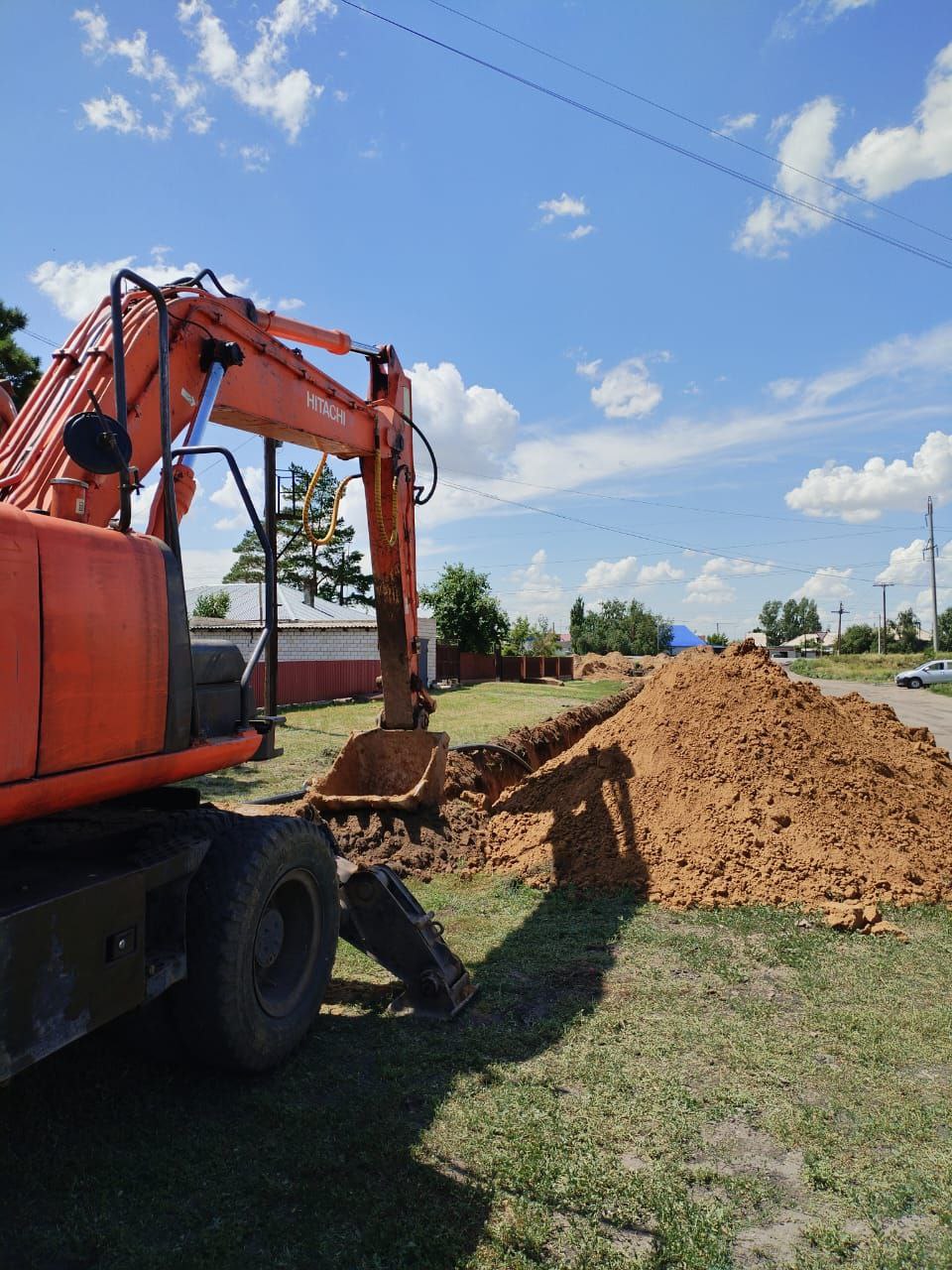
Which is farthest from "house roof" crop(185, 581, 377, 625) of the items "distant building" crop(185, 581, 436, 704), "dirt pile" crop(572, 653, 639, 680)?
"dirt pile" crop(572, 653, 639, 680)

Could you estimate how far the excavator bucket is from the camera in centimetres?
810

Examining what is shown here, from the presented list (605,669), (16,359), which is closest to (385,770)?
(16,359)

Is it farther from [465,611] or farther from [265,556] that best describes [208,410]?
[465,611]

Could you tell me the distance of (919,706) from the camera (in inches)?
1203

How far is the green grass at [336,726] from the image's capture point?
39.6 feet

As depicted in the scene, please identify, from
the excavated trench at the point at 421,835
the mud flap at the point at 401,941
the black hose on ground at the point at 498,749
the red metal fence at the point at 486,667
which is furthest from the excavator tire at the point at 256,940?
the red metal fence at the point at 486,667

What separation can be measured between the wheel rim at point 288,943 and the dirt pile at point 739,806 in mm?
3193

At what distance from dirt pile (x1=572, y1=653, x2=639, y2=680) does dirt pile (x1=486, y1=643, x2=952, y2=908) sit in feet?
141

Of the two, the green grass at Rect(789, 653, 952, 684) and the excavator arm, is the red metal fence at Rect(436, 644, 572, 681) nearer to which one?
the green grass at Rect(789, 653, 952, 684)

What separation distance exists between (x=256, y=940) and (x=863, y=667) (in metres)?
62.4

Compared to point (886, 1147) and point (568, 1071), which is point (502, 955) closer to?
point (568, 1071)

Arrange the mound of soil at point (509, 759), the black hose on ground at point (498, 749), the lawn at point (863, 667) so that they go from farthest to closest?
the lawn at point (863, 667)
the black hose on ground at point (498, 749)
the mound of soil at point (509, 759)

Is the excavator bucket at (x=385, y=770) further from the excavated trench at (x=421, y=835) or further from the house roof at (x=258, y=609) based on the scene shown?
the house roof at (x=258, y=609)

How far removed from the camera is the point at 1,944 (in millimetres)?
2799
